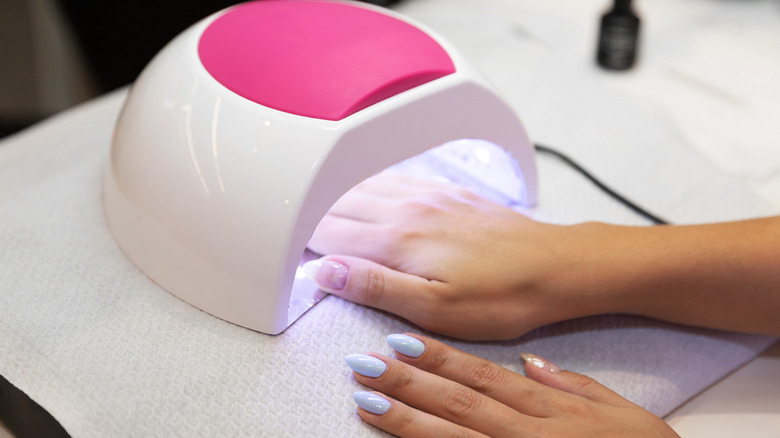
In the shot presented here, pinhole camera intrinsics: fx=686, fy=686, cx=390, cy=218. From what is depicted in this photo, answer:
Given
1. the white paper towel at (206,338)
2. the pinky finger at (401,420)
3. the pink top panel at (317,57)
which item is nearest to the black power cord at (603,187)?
the white paper towel at (206,338)

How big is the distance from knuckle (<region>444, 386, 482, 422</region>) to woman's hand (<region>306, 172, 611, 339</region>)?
7 cm

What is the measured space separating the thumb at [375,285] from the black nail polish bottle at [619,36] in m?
0.57

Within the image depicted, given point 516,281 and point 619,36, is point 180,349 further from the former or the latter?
point 619,36

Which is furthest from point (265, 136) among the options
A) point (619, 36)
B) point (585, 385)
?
point (619, 36)

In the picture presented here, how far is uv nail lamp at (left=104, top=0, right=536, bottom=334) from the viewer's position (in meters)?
0.51

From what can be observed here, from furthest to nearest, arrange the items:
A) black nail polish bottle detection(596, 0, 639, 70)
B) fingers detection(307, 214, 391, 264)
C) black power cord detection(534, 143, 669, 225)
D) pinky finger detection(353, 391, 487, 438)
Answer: black nail polish bottle detection(596, 0, 639, 70)
black power cord detection(534, 143, 669, 225)
fingers detection(307, 214, 391, 264)
pinky finger detection(353, 391, 487, 438)

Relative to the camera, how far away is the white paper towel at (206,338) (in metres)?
0.50

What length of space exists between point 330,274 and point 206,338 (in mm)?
109

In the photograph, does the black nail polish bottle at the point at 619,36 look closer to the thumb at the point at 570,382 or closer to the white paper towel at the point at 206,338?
the white paper towel at the point at 206,338

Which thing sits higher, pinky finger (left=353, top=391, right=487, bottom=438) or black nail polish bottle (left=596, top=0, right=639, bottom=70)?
black nail polish bottle (left=596, top=0, right=639, bottom=70)

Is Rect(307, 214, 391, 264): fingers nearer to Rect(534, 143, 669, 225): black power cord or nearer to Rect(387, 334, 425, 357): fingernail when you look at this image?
Rect(387, 334, 425, 357): fingernail

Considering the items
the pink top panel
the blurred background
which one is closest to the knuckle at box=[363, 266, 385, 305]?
the pink top panel

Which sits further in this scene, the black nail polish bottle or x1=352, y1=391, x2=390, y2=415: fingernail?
the black nail polish bottle

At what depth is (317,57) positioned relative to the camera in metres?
0.57
